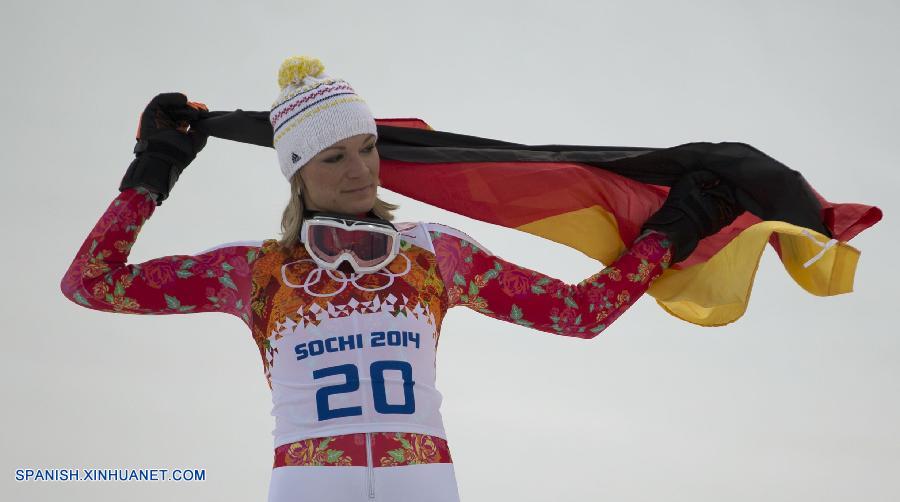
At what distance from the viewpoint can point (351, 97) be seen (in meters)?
2.54

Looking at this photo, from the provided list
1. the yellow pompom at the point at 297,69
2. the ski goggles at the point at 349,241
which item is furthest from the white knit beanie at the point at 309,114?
the ski goggles at the point at 349,241

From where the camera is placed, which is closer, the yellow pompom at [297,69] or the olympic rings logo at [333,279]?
the olympic rings logo at [333,279]

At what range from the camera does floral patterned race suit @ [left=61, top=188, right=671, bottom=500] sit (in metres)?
2.26

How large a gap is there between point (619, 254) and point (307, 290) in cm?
95

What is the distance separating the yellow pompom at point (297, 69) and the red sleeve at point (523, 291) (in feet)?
1.59

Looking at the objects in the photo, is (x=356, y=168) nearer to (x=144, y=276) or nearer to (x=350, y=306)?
(x=350, y=306)

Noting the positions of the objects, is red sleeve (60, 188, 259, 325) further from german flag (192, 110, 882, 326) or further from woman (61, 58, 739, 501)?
german flag (192, 110, 882, 326)

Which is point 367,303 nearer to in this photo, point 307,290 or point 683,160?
point 307,290

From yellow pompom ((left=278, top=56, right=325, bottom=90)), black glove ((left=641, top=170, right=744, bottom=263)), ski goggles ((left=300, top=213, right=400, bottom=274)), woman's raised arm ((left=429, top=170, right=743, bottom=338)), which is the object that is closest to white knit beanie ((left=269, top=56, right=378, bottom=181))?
yellow pompom ((left=278, top=56, right=325, bottom=90))

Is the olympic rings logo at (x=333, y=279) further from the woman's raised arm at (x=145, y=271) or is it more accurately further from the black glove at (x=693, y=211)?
the black glove at (x=693, y=211)

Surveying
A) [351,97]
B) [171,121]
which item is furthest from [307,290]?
[171,121]

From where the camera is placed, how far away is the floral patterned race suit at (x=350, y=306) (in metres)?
2.26

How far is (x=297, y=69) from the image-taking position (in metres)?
2.58

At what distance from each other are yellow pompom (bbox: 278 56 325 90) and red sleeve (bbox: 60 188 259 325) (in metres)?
0.42
